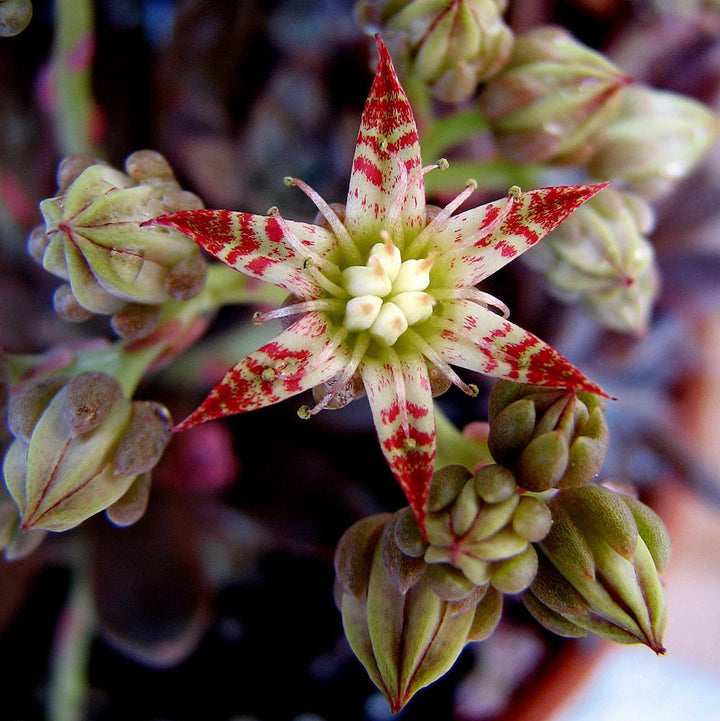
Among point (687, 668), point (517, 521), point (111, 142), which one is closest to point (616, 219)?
point (517, 521)

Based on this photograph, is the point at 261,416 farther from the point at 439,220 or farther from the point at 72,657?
the point at 439,220

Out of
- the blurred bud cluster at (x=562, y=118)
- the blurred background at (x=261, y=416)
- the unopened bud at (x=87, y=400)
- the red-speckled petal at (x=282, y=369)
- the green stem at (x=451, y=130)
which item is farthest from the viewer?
the blurred background at (x=261, y=416)

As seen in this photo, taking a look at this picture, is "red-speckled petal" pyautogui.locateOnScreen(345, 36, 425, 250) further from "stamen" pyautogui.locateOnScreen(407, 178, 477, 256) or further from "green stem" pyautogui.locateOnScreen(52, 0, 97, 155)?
"green stem" pyautogui.locateOnScreen(52, 0, 97, 155)

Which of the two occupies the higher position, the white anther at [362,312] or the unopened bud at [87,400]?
the white anther at [362,312]

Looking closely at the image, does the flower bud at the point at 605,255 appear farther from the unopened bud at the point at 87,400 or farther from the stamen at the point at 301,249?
the unopened bud at the point at 87,400

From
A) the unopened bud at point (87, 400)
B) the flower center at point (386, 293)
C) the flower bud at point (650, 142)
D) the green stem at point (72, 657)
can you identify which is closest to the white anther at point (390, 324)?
the flower center at point (386, 293)

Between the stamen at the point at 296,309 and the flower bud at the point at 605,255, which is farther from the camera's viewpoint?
the flower bud at the point at 605,255

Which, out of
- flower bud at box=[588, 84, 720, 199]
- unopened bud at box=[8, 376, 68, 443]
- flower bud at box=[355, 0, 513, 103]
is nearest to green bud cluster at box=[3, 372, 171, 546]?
unopened bud at box=[8, 376, 68, 443]

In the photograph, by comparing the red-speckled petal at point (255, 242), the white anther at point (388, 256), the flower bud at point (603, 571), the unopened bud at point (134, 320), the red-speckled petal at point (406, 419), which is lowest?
the flower bud at point (603, 571)
